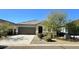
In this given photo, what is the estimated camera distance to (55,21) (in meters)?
6.29

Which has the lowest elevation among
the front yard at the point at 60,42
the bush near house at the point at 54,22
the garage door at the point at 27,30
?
the front yard at the point at 60,42

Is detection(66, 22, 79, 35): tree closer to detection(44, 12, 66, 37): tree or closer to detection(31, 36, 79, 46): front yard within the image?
detection(44, 12, 66, 37): tree

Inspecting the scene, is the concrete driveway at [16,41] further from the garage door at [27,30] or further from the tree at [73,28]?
the tree at [73,28]

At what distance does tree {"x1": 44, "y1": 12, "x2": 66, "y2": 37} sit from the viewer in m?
6.26

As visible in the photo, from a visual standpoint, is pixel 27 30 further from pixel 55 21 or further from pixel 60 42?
pixel 60 42

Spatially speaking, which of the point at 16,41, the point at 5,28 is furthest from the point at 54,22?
the point at 5,28

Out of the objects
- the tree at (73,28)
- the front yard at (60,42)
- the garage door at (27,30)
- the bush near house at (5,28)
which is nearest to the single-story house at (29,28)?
the garage door at (27,30)

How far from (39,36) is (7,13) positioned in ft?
3.55

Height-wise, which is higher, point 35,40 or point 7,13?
point 7,13

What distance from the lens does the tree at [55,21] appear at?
6.26 m
